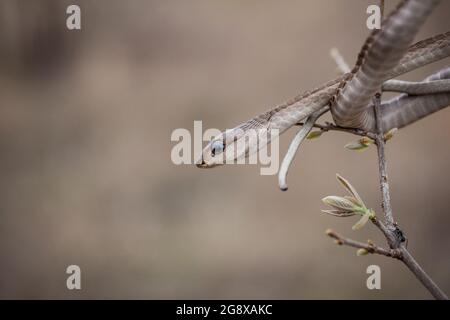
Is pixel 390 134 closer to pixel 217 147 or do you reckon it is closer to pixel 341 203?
pixel 341 203

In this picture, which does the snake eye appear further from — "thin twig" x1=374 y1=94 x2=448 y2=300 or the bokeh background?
the bokeh background

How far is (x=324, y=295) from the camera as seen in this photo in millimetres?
6281

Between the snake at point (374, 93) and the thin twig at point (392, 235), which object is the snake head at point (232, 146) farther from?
the thin twig at point (392, 235)

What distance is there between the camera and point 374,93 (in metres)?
1.63

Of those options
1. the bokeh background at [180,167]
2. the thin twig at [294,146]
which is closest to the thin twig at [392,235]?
the thin twig at [294,146]

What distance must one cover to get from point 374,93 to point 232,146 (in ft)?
2.12

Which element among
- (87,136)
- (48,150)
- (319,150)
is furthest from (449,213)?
(48,150)

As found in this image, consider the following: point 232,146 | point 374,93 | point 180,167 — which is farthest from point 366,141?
point 180,167

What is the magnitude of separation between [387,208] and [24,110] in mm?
6081

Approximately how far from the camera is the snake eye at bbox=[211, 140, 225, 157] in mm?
2086

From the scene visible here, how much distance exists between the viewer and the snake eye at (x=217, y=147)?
82.1 inches

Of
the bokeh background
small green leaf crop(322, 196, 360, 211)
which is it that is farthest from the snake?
the bokeh background

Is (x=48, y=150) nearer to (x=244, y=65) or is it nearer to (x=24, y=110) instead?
(x=24, y=110)

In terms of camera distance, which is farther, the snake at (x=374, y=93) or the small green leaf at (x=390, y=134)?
the small green leaf at (x=390, y=134)
